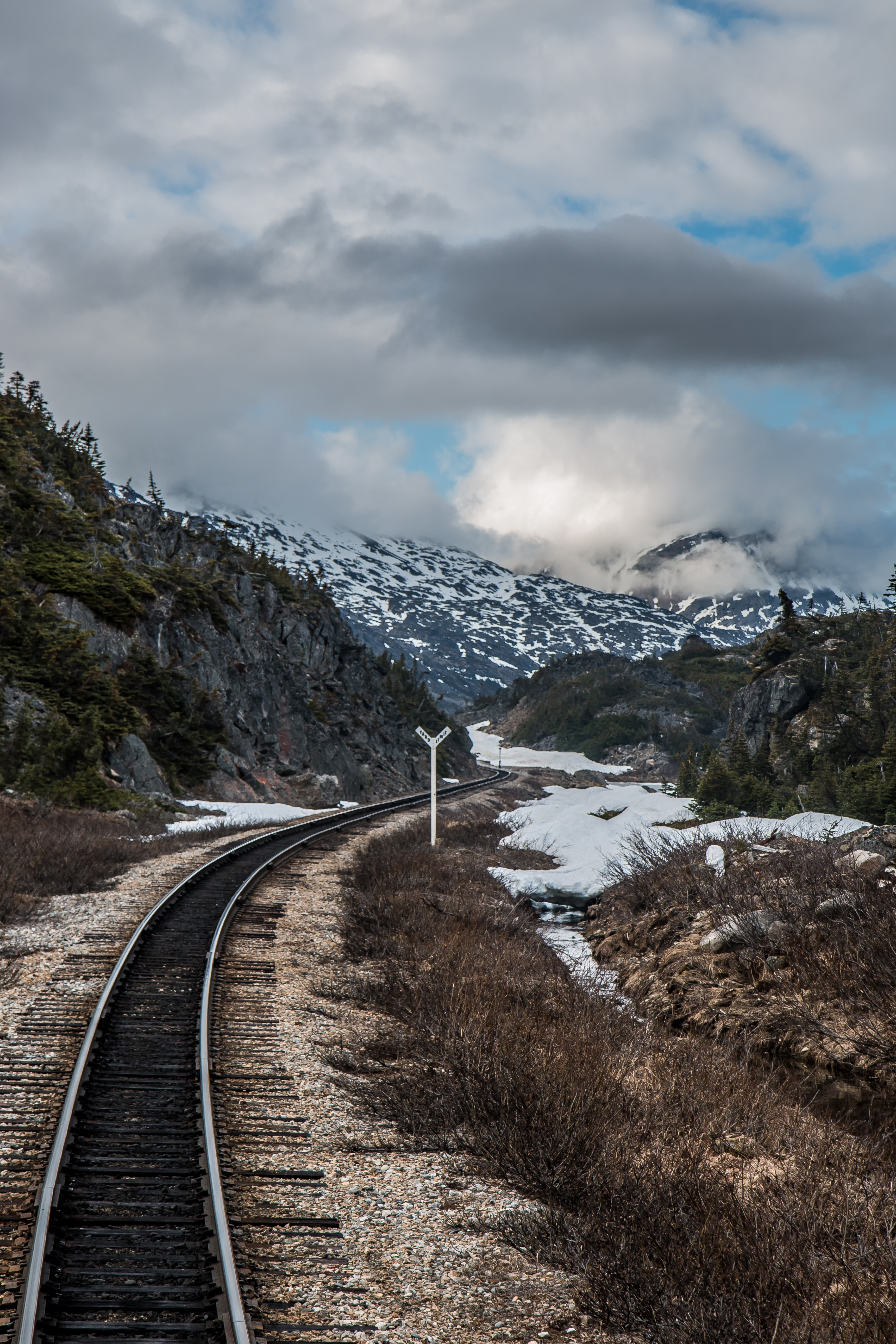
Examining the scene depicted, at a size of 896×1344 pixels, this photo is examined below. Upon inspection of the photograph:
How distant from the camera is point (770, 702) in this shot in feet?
222

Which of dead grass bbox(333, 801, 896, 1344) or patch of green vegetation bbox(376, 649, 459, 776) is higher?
patch of green vegetation bbox(376, 649, 459, 776)

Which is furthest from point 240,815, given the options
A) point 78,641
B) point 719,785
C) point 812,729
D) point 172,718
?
point 812,729

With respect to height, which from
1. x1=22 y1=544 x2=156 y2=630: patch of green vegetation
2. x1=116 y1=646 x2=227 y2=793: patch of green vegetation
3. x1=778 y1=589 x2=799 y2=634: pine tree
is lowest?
x1=116 y1=646 x2=227 y2=793: patch of green vegetation

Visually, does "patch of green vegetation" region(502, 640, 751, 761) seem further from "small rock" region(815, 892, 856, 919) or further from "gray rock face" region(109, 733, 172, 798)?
"small rock" region(815, 892, 856, 919)

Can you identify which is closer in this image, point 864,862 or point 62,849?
point 864,862

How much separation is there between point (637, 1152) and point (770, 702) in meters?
66.0

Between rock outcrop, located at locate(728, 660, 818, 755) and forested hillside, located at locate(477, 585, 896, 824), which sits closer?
forested hillside, located at locate(477, 585, 896, 824)

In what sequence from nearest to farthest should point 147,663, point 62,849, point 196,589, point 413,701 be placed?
point 62,849 < point 147,663 < point 196,589 < point 413,701

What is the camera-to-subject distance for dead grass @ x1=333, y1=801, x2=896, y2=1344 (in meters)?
4.46

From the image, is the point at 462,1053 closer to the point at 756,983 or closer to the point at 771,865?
the point at 756,983

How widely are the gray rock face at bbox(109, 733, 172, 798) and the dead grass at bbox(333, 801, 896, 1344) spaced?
2359 centimetres

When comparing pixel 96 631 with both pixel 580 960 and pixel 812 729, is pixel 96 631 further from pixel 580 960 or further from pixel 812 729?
pixel 812 729

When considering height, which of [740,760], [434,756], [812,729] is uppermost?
[812,729]

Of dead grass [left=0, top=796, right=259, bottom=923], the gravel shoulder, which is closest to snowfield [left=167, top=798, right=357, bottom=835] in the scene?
dead grass [left=0, top=796, right=259, bottom=923]
